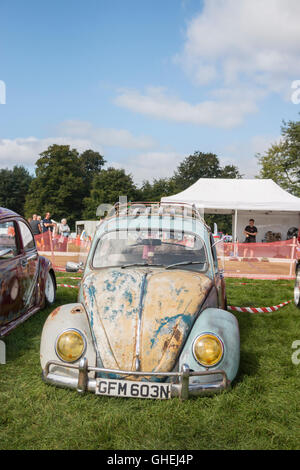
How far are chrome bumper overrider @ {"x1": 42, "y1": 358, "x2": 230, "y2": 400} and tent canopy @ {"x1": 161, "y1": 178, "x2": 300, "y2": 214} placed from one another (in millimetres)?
16090

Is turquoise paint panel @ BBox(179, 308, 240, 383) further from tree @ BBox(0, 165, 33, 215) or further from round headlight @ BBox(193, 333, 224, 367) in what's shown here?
tree @ BBox(0, 165, 33, 215)

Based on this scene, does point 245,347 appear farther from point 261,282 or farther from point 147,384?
point 261,282

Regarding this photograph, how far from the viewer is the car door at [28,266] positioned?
18.2 feet

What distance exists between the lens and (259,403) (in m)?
3.30

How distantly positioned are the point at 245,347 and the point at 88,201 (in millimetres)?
54657

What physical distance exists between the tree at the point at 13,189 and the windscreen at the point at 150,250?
72.6m

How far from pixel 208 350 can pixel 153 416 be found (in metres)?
0.69

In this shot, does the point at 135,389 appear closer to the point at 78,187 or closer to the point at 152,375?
the point at 152,375

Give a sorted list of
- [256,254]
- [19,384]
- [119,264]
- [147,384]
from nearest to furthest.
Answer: [147,384] < [19,384] < [119,264] < [256,254]

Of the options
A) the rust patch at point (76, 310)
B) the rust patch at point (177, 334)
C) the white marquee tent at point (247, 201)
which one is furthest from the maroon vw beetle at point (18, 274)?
the white marquee tent at point (247, 201)

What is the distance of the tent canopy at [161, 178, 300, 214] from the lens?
1961 cm

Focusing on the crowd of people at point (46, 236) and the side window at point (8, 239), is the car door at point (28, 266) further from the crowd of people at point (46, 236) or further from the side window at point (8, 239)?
the crowd of people at point (46, 236)

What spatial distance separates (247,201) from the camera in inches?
787
